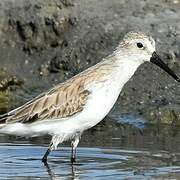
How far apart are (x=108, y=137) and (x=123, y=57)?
181cm

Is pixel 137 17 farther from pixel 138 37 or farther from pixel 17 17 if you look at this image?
pixel 138 37

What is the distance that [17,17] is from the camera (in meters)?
15.8

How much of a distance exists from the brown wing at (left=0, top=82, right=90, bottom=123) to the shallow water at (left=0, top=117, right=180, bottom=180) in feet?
1.80

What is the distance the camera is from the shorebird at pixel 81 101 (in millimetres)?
10445

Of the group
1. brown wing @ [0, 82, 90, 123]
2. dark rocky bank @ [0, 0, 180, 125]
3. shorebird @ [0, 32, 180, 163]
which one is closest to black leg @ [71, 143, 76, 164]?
shorebird @ [0, 32, 180, 163]

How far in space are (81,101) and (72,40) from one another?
15.9 feet

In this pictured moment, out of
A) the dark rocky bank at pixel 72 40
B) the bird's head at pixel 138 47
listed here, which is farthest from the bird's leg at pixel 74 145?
the dark rocky bank at pixel 72 40

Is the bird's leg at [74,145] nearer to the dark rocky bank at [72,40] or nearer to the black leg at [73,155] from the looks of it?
the black leg at [73,155]

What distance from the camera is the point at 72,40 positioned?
15.2 m

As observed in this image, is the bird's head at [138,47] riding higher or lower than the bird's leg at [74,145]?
higher

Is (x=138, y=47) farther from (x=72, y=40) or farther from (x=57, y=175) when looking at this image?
(x=72, y=40)

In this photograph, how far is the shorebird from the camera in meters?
10.4

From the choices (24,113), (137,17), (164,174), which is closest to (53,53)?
(137,17)

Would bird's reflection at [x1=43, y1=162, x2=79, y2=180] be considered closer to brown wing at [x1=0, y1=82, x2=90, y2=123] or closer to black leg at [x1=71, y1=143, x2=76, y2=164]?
black leg at [x1=71, y1=143, x2=76, y2=164]
